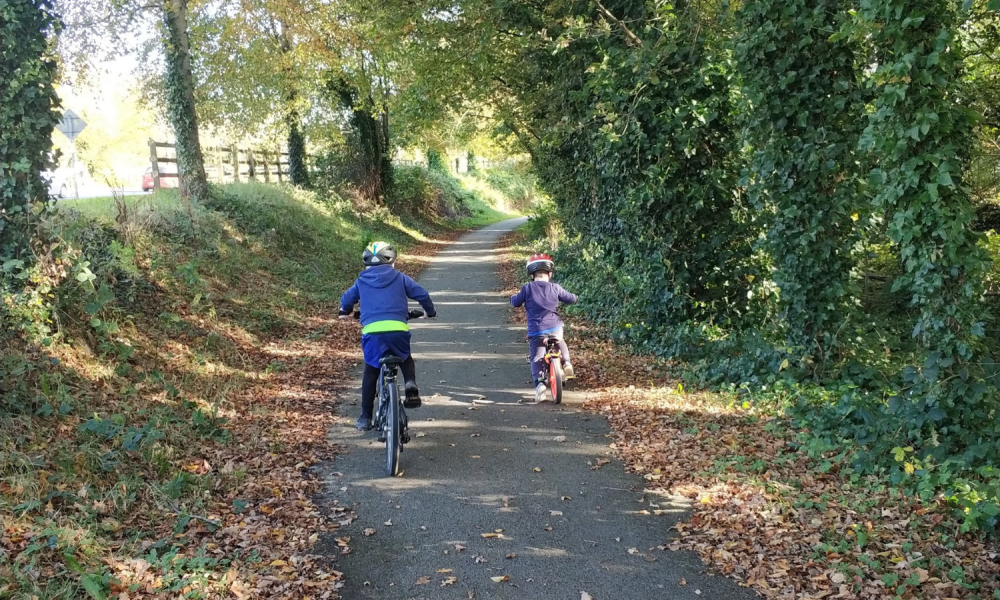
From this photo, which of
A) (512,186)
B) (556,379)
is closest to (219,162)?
(556,379)

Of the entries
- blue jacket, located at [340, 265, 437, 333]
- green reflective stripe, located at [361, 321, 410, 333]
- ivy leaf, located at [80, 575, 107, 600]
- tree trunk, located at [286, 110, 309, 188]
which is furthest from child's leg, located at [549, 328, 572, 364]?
tree trunk, located at [286, 110, 309, 188]

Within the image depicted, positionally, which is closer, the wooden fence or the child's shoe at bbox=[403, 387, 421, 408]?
the child's shoe at bbox=[403, 387, 421, 408]

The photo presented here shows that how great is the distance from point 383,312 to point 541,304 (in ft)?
8.19

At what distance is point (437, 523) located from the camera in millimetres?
5438

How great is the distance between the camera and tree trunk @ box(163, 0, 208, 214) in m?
15.7

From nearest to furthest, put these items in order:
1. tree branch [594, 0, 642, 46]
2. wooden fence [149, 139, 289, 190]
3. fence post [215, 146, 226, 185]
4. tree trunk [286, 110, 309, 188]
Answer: tree branch [594, 0, 642, 46]
wooden fence [149, 139, 289, 190]
fence post [215, 146, 226, 185]
tree trunk [286, 110, 309, 188]

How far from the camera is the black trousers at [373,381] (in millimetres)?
7004

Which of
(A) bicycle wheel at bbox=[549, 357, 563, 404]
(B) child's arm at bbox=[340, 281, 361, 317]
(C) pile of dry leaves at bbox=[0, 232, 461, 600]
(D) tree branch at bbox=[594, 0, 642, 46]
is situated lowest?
(C) pile of dry leaves at bbox=[0, 232, 461, 600]

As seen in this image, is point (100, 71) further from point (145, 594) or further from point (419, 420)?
point (145, 594)

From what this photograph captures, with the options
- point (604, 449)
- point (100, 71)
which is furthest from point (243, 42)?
point (604, 449)

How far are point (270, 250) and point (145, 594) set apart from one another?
13.9 m

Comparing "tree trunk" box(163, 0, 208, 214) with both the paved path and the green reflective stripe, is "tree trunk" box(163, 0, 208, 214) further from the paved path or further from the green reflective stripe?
the green reflective stripe

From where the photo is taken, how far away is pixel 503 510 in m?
5.64

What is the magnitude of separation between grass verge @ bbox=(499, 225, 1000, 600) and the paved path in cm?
28
